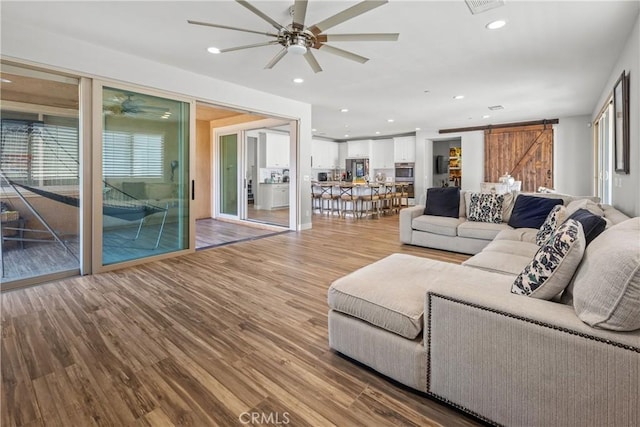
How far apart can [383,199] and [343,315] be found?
23.9 ft

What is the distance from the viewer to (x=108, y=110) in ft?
12.2

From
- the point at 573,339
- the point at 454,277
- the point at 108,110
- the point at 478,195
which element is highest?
the point at 108,110

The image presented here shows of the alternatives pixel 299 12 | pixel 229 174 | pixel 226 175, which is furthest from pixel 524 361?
pixel 226 175

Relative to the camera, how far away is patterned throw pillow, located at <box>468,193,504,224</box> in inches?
178

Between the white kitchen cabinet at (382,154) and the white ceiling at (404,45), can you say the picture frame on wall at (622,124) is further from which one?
the white kitchen cabinet at (382,154)

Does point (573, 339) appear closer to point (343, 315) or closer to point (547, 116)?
point (343, 315)

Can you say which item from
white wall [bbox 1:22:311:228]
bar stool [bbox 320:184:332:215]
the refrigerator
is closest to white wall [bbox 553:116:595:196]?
the refrigerator

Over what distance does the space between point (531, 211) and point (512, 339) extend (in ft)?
11.1

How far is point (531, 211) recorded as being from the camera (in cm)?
401

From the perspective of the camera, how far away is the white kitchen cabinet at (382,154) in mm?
11492

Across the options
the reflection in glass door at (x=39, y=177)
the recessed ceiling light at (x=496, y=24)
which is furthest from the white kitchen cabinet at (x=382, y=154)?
the reflection in glass door at (x=39, y=177)

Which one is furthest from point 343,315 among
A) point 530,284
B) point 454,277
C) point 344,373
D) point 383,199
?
point 383,199

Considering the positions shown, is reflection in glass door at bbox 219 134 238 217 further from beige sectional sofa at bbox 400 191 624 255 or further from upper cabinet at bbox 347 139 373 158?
upper cabinet at bbox 347 139 373 158

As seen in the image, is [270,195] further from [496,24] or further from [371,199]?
[496,24]
